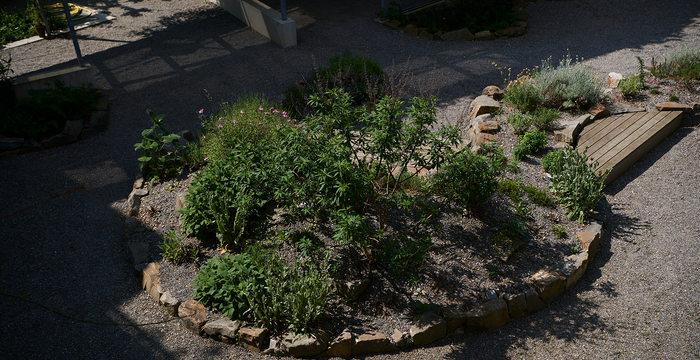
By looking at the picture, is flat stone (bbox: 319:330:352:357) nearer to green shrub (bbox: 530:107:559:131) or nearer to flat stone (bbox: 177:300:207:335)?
flat stone (bbox: 177:300:207:335)

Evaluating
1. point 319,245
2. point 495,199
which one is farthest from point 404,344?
point 495,199

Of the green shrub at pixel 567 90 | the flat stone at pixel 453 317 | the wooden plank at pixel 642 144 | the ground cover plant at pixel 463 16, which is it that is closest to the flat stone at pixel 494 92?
the green shrub at pixel 567 90

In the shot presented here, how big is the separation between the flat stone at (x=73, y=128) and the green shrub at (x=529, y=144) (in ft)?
20.6

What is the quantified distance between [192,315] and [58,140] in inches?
174

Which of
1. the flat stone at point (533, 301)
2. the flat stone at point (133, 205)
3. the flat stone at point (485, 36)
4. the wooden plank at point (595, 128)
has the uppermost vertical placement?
the flat stone at point (485, 36)

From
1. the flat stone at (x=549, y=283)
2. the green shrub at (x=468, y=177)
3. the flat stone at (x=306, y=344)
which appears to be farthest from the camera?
the green shrub at (x=468, y=177)

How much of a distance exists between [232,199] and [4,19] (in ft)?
32.8

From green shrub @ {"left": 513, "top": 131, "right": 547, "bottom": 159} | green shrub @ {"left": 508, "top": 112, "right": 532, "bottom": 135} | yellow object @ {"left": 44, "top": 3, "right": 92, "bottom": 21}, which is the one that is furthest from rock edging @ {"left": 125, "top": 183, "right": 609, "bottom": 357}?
yellow object @ {"left": 44, "top": 3, "right": 92, "bottom": 21}

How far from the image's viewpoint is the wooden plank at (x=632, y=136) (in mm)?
5711

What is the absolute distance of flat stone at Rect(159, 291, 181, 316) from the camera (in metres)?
4.18

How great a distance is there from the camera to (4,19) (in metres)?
10.8

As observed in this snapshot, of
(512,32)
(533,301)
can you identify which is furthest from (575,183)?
(512,32)

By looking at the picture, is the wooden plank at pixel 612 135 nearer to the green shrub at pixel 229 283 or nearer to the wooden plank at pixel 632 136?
the wooden plank at pixel 632 136

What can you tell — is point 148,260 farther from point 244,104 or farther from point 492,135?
point 492,135
